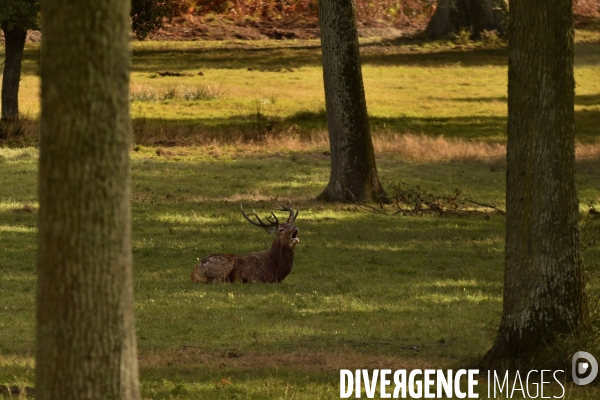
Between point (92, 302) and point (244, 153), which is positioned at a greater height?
point (92, 302)

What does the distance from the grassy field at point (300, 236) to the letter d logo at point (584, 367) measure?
264 mm

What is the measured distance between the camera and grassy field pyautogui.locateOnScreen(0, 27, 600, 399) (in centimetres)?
1136

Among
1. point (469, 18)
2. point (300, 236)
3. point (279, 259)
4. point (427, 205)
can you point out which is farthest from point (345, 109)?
point (469, 18)

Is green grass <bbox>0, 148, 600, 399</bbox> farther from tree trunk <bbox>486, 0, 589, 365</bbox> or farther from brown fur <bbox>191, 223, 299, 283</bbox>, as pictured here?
tree trunk <bbox>486, 0, 589, 365</bbox>

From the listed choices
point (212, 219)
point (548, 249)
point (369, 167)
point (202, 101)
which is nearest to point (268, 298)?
point (548, 249)

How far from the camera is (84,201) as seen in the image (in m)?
6.39

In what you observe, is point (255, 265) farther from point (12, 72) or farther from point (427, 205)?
point (12, 72)

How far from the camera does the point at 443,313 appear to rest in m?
14.5

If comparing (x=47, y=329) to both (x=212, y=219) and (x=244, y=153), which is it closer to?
(x=212, y=219)

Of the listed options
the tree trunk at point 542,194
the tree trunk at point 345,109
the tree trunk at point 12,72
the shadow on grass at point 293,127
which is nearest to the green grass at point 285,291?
the tree trunk at point 542,194

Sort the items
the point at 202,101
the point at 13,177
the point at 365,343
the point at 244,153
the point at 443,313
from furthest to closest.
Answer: the point at 202,101 < the point at 244,153 < the point at 13,177 < the point at 443,313 < the point at 365,343

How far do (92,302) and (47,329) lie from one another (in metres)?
0.36

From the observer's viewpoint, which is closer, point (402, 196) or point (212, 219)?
point (212, 219)

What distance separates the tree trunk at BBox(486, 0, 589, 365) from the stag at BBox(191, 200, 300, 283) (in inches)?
232
